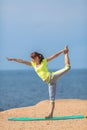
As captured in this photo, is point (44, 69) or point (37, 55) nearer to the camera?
point (37, 55)

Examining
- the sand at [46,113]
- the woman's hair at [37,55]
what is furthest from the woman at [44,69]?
the sand at [46,113]

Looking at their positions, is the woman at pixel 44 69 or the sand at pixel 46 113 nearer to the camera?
the woman at pixel 44 69

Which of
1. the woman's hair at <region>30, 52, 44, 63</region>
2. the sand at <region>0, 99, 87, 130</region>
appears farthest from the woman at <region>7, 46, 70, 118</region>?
the sand at <region>0, 99, 87, 130</region>

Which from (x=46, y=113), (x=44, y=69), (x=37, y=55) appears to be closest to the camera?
(x=37, y=55)

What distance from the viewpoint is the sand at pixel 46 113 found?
24.9 m

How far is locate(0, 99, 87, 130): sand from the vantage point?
2489 cm

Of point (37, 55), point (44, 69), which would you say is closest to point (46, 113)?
point (44, 69)

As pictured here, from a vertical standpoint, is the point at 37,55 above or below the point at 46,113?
above

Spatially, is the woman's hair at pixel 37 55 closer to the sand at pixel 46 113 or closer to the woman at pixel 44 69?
the woman at pixel 44 69

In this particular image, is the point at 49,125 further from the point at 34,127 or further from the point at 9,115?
the point at 9,115

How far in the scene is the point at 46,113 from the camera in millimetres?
29500

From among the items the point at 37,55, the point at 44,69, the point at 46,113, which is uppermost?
the point at 37,55

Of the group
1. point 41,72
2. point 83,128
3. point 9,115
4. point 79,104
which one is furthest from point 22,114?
point 41,72

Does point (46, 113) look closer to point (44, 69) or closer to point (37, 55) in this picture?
point (44, 69)
